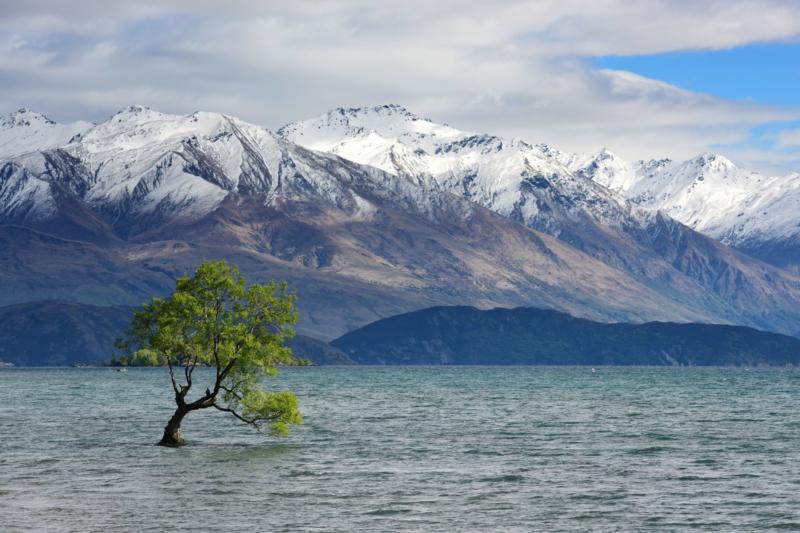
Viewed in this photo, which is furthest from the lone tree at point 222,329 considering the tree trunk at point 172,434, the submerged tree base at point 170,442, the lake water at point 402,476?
the lake water at point 402,476

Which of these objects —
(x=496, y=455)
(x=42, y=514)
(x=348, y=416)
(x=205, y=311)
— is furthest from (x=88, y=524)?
(x=348, y=416)

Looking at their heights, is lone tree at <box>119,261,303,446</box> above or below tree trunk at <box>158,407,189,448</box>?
above

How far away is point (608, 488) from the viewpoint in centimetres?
8644

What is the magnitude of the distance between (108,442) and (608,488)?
168 ft

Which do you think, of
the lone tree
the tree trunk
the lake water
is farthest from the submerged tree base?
the lone tree

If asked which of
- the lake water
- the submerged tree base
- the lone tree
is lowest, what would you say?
the lake water

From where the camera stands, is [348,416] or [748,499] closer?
[748,499]

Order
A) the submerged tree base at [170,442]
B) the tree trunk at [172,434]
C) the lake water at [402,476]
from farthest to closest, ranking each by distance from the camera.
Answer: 1. the submerged tree base at [170,442]
2. the tree trunk at [172,434]
3. the lake water at [402,476]

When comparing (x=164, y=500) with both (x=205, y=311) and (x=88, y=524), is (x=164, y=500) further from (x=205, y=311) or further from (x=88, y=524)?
(x=205, y=311)

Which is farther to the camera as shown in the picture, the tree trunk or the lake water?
the tree trunk

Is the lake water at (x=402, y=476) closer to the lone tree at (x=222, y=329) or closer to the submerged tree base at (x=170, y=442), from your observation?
the submerged tree base at (x=170, y=442)

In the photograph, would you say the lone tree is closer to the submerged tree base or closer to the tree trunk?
the tree trunk

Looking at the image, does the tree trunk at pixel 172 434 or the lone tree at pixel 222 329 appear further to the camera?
the tree trunk at pixel 172 434

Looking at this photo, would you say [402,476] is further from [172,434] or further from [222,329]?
[172,434]
